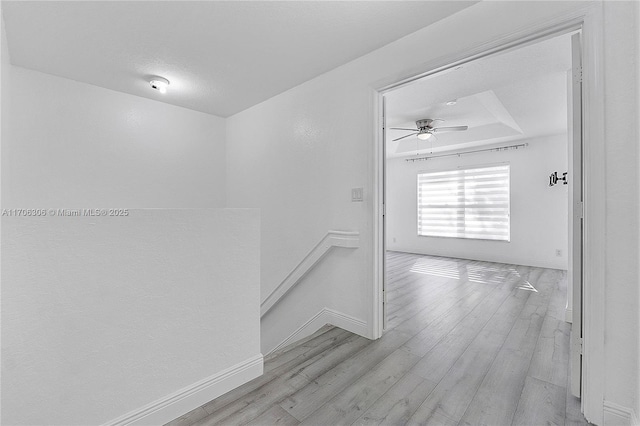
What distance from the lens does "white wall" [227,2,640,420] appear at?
53.8 inches

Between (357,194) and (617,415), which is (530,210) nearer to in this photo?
(357,194)

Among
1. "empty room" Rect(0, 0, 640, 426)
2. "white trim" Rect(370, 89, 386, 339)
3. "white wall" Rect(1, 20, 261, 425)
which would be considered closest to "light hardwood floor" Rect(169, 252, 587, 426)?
"empty room" Rect(0, 0, 640, 426)

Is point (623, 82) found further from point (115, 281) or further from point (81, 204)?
point (81, 204)

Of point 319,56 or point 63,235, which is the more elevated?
point 319,56

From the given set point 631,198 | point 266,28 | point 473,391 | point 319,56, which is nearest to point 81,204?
point 266,28

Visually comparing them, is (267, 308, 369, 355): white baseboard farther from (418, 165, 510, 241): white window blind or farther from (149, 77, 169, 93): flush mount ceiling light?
(418, 165, 510, 241): white window blind

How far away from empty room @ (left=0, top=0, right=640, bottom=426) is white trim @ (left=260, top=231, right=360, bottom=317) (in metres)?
0.02

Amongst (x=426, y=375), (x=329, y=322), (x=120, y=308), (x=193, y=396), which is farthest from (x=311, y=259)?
(x=120, y=308)

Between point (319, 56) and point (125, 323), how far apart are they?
2.52 meters

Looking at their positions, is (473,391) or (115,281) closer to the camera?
(115,281)

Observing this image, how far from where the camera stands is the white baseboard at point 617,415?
4.34 feet

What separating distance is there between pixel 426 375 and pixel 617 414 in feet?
2.94

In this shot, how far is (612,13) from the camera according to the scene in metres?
1.41

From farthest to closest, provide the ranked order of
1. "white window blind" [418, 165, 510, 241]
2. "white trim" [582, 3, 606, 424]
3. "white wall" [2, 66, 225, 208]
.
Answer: "white window blind" [418, 165, 510, 241] < "white wall" [2, 66, 225, 208] < "white trim" [582, 3, 606, 424]
